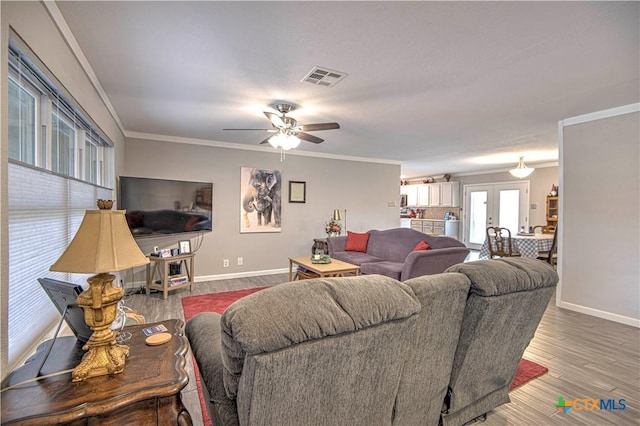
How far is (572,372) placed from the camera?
234cm

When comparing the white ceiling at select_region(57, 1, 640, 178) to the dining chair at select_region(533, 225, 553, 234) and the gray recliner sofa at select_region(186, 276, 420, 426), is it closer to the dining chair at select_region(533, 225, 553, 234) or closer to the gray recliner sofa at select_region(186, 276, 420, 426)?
the gray recliner sofa at select_region(186, 276, 420, 426)

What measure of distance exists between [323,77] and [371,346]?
220 cm

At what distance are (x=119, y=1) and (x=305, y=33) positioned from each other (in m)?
1.03

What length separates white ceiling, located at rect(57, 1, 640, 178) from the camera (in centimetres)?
Result: 173

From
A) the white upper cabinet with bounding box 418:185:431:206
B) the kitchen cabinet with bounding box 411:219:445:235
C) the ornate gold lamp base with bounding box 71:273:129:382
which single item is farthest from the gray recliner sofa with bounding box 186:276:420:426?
the white upper cabinet with bounding box 418:185:431:206

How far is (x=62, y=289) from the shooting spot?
111 cm

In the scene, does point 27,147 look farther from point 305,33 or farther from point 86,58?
point 305,33

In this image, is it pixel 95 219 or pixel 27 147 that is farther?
pixel 27 147

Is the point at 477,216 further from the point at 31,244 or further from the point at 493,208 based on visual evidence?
the point at 31,244

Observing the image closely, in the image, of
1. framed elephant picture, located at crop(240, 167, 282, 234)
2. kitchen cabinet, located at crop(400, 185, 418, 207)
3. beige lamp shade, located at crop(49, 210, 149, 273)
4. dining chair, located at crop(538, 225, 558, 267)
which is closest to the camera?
beige lamp shade, located at crop(49, 210, 149, 273)

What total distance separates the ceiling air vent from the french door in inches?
279

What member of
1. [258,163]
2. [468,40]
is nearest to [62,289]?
[468,40]

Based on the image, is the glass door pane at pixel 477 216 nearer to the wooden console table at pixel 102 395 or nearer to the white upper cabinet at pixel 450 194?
the white upper cabinet at pixel 450 194

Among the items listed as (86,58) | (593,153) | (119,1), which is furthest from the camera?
(593,153)
